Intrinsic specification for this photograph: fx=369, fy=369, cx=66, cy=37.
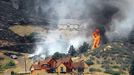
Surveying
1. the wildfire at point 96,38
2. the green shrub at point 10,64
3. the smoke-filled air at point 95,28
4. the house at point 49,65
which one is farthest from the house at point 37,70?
the wildfire at point 96,38

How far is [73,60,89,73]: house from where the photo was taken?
379 ft

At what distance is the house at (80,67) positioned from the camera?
379ft

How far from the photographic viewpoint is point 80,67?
11575 centimetres

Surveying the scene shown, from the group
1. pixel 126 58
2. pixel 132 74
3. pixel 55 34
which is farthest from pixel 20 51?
pixel 132 74

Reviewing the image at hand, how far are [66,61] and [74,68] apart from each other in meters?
3.82

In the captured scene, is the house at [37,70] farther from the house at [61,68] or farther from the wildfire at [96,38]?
the wildfire at [96,38]

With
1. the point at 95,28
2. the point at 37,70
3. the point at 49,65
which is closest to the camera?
the point at 49,65

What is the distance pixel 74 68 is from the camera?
385 ft

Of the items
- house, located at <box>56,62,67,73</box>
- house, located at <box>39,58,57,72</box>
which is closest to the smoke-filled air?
house, located at <box>39,58,57,72</box>

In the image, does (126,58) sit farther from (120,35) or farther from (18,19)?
(18,19)

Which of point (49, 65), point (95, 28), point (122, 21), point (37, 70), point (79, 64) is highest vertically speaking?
point (122, 21)

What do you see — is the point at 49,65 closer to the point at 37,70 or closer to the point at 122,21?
A: the point at 37,70

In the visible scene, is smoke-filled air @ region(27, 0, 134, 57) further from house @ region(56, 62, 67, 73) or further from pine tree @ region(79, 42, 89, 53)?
house @ region(56, 62, 67, 73)

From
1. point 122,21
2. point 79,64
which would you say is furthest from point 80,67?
point 122,21
